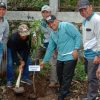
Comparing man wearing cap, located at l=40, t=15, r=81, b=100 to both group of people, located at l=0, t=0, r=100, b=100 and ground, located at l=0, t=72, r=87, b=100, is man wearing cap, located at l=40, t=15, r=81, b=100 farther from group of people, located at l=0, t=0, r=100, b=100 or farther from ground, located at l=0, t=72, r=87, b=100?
ground, located at l=0, t=72, r=87, b=100

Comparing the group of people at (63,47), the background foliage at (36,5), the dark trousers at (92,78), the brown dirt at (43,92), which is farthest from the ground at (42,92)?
the background foliage at (36,5)

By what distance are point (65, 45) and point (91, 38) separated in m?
0.65

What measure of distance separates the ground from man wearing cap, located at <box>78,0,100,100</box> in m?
1.27

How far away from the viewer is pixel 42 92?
328 inches

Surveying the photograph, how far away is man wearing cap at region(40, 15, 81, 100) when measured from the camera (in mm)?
7195

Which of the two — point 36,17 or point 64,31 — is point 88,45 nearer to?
point 64,31

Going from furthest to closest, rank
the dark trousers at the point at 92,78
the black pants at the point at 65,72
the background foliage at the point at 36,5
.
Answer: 1. the background foliage at the point at 36,5
2. the black pants at the point at 65,72
3. the dark trousers at the point at 92,78

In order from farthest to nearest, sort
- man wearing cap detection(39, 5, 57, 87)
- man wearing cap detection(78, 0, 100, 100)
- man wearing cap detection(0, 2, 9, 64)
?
man wearing cap detection(39, 5, 57, 87), man wearing cap detection(0, 2, 9, 64), man wearing cap detection(78, 0, 100, 100)

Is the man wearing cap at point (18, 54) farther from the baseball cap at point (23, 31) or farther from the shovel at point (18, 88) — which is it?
the shovel at point (18, 88)

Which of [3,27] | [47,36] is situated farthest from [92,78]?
[3,27]

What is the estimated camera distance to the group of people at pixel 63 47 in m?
6.73

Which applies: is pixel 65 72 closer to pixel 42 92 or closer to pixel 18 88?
pixel 42 92

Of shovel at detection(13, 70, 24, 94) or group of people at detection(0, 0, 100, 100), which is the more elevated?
group of people at detection(0, 0, 100, 100)

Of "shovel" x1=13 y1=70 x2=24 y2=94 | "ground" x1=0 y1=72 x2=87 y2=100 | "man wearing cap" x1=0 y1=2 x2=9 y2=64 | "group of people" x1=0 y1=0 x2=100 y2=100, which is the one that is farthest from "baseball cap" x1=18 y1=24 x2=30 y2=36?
"ground" x1=0 y1=72 x2=87 y2=100
